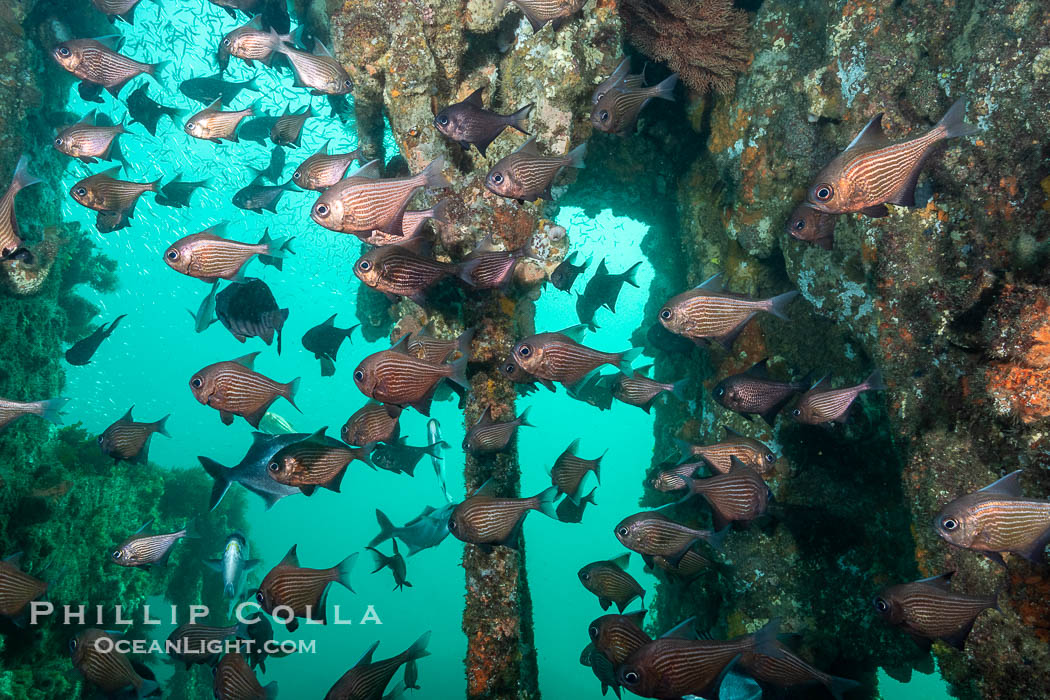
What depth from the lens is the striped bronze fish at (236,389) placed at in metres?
3.85

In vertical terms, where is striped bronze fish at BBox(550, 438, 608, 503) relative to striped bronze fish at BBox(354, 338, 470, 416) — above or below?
below

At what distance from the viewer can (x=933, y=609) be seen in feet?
9.87

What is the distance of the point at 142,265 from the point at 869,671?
62.4m

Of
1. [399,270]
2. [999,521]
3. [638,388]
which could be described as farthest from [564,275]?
[999,521]

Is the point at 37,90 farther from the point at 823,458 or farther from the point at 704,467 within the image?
the point at 823,458

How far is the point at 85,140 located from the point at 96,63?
93 centimetres

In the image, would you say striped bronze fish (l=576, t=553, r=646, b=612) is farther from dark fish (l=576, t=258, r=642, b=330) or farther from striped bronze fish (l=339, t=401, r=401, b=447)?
dark fish (l=576, t=258, r=642, b=330)

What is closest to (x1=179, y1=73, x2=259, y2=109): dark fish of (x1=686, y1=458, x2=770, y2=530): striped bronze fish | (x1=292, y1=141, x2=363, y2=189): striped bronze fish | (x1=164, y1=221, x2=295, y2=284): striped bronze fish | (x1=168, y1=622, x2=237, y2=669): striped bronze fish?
(x1=292, y1=141, x2=363, y2=189): striped bronze fish

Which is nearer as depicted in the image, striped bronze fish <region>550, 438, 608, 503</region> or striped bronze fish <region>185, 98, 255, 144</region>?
striped bronze fish <region>550, 438, 608, 503</region>

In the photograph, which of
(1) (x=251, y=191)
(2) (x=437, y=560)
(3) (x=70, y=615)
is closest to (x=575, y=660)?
(2) (x=437, y=560)

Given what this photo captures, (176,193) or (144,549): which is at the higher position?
(176,193)

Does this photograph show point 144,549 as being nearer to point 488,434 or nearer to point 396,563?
point 396,563

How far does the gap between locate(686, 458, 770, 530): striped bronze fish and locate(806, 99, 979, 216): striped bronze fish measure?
6.61 ft

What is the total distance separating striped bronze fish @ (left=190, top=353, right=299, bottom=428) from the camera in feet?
12.6
